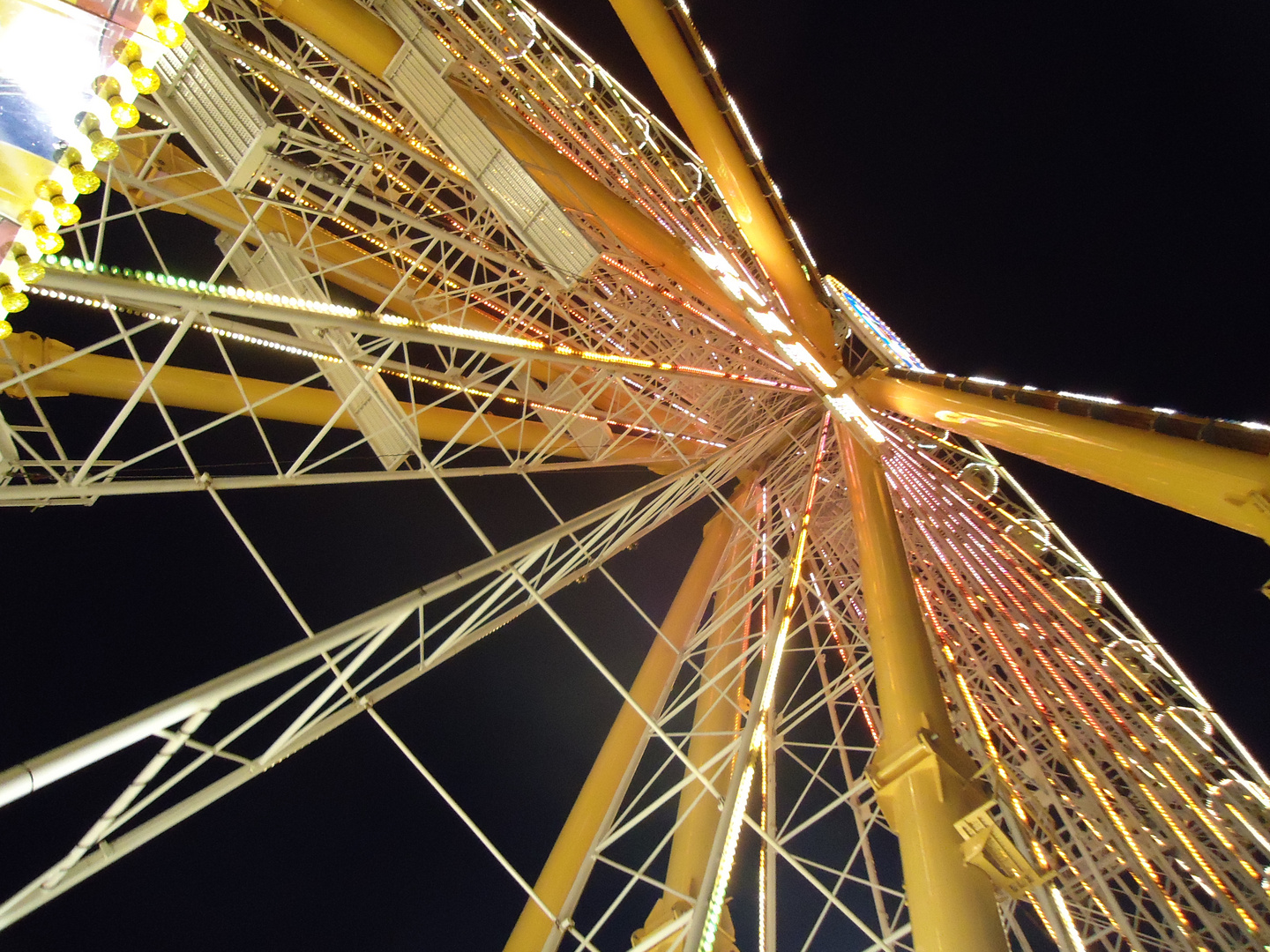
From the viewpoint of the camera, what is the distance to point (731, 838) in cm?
585

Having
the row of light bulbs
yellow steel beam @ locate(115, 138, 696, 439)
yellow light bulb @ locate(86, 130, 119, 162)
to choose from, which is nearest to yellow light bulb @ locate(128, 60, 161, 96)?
the row of light bulbs

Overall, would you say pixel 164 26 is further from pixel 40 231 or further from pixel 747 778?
pixel 747 778

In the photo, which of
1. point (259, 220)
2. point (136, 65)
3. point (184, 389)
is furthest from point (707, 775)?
point (136, 65)

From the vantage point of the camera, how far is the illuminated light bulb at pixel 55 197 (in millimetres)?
2736

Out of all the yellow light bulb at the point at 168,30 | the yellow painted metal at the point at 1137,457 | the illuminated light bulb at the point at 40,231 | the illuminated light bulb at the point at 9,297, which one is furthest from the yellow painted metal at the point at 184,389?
the yellow painted metal at the point at 1137,457

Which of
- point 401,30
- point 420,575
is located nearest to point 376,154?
point 401,30

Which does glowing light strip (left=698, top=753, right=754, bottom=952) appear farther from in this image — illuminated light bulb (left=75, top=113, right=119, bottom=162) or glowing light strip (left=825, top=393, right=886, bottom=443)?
glowing light strip (left=825, top=393, right=886, bottom=443)

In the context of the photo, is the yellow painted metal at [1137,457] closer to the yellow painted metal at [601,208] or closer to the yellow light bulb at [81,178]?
the yellow painted metal at [601,208]

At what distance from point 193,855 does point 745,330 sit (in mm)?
11291

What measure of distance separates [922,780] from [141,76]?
5961mm

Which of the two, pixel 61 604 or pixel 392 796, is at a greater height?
pixel 61 604

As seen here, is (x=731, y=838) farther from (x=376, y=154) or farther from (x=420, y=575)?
(x=420, y=575)

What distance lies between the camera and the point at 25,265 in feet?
9.48

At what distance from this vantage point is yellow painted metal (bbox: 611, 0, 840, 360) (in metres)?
8.09
